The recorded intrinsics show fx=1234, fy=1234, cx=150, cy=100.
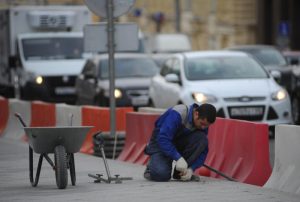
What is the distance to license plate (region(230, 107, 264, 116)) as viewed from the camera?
68.5 ft

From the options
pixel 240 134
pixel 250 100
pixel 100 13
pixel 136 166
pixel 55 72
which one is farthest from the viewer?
pixel 55 72

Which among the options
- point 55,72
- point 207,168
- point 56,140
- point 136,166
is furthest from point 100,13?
point 55,72

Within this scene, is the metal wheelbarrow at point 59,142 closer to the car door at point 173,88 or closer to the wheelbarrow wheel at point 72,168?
the wheelbarrow wheel at point 72,168

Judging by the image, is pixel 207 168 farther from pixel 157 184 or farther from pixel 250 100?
pixel 250 100

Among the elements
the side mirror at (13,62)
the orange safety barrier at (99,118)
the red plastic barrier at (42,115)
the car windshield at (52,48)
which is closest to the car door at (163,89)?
the red plastic barrier at (42,115)

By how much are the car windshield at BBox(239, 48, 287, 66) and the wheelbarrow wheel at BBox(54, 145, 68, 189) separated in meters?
18.9

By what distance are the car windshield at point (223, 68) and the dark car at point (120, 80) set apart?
10.8 ft

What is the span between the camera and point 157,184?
1270 centimetres

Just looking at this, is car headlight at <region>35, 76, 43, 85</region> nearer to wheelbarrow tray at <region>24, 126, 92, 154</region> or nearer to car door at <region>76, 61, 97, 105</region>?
car door at <region>76, 61, 97, 105</region>

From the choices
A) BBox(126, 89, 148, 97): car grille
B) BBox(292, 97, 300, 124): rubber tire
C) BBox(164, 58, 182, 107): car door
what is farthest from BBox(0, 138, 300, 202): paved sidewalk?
BBox(292, 97, 300, 124): rubber tire

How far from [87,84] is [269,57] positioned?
614 centimetres

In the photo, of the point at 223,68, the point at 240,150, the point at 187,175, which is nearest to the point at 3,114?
the point at 223,68

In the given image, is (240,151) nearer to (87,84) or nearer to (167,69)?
(167,69)

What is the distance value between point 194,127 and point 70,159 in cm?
132
